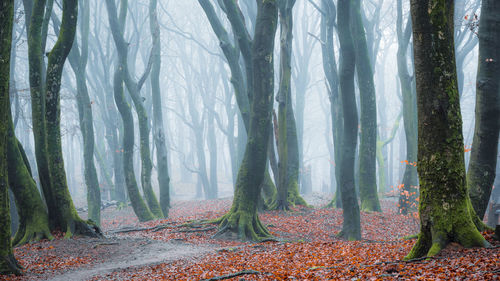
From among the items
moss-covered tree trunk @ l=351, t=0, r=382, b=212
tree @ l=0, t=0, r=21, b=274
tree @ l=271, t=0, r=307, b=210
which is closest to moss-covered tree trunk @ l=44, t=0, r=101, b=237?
tree @ l=0, t=0, r=21, b=274

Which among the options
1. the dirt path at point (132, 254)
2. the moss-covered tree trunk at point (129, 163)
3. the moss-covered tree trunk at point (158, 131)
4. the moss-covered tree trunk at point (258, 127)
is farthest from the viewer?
the moss-covered tree trunk at point (158, 131)

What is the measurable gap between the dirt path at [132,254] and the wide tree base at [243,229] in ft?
2.78

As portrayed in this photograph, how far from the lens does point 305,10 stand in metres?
32.3

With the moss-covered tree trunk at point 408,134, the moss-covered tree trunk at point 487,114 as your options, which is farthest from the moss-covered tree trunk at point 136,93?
the moss-covered tree trunk at point 487,114

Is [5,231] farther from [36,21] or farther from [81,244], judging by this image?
[36,21]

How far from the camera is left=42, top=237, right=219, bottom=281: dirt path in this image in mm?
7711

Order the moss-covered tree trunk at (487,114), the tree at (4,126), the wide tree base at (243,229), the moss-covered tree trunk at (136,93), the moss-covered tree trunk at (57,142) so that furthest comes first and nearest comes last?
the moss-covered tree trunk at (136,93) → the wide tree base at (243,229) → the moss-covered tree trunk at (57,142) → the moss-covered tree trunk at (487,114) → the tree at (4,126)

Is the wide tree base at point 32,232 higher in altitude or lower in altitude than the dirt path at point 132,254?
higher

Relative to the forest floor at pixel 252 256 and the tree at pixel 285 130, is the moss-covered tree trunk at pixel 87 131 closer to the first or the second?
the forest floor at pixel 252 256

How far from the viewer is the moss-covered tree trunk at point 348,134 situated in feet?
36.0

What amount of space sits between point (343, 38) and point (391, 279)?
9.17 m

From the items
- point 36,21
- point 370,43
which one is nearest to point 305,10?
point 370,43

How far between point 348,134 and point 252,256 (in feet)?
16.6

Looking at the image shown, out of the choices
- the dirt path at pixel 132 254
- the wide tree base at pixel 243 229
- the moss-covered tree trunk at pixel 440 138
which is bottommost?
the dirt path at pixel 132 254
